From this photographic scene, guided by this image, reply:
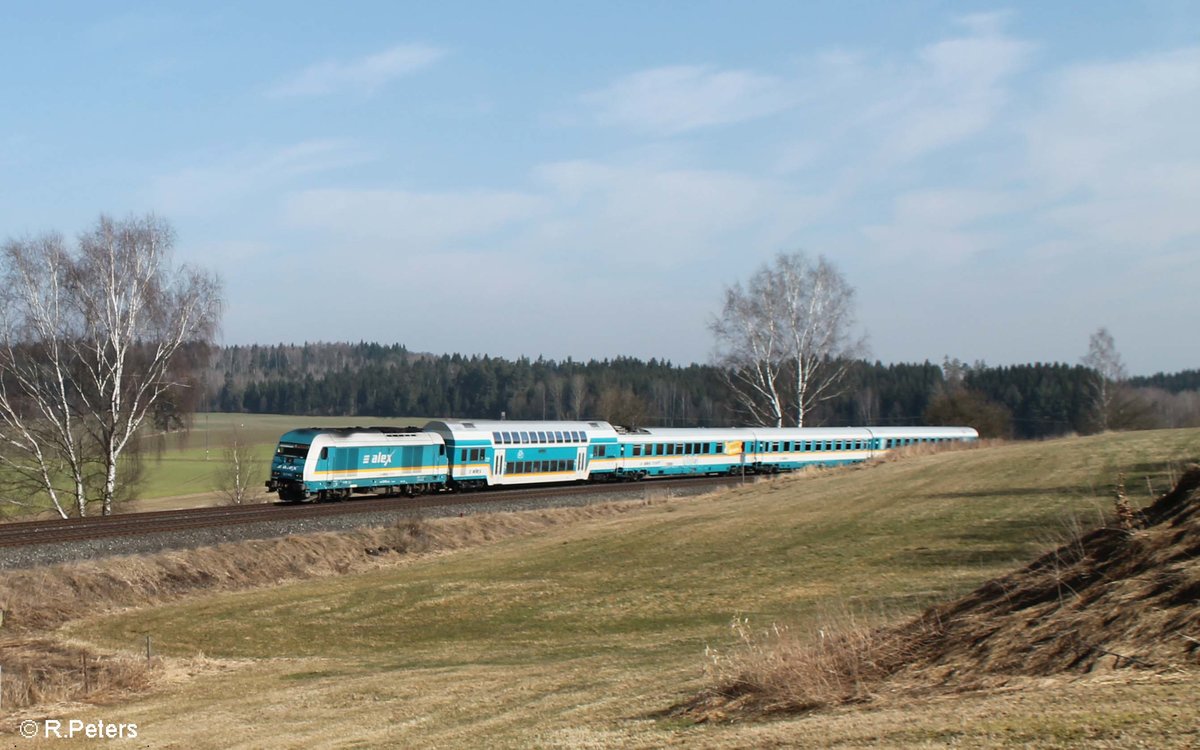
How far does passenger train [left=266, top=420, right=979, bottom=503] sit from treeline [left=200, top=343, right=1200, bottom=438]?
28.9 meters

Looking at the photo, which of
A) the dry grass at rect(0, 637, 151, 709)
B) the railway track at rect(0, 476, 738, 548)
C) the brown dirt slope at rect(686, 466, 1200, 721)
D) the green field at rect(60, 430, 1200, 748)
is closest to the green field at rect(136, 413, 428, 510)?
the railway track at rect(0, 476, 738, 548)

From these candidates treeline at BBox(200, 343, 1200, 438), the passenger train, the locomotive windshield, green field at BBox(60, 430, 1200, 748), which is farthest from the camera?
treeline at BBox(200, 343, 1200, 438)

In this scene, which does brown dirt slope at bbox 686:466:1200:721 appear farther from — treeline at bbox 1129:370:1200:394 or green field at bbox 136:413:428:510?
treeline at bbox 1129:370:1200:394

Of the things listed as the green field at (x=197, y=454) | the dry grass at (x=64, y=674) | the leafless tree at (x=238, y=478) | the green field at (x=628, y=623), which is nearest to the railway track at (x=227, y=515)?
the green field at (x=628, y=623)

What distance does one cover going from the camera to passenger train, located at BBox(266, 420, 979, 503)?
41.0 metres

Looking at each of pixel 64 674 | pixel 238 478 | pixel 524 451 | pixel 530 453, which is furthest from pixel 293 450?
pixel 238 478

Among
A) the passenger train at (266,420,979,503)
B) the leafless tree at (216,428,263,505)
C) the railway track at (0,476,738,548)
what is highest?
the passenger train at (266,420,979,503)

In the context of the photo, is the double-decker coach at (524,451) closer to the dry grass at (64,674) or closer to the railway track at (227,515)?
the railway track at (227,515)

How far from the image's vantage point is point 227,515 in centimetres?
3578

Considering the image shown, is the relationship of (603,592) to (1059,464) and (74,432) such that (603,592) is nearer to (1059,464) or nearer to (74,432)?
(1059,464)

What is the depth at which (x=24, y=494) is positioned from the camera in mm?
43688

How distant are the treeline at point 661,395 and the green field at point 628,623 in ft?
190

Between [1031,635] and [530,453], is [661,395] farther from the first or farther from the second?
[1031,635]

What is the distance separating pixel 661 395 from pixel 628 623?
4932 inches
